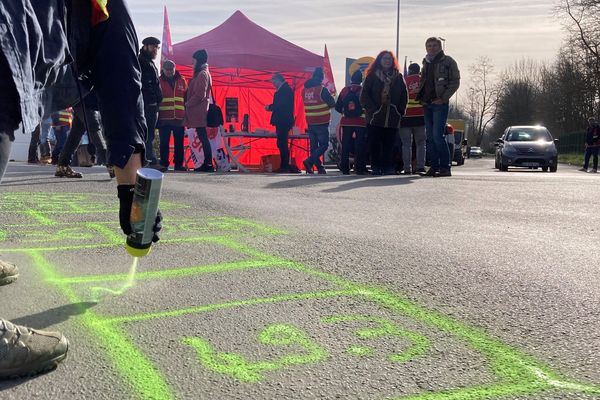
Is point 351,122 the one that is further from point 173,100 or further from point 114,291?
point 114,291

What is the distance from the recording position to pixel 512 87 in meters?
71.4

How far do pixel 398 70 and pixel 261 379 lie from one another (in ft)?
27.8

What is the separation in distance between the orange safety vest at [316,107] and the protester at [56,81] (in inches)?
390

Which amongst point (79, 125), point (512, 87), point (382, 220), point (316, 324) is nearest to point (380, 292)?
point (316, 324)

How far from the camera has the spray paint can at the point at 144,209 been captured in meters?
2.05

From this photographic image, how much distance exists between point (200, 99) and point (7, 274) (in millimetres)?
9053

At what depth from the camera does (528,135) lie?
57.3ft

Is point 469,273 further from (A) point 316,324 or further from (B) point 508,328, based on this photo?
(A) point 316,324

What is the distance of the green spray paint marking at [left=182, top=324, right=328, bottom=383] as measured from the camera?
162cm

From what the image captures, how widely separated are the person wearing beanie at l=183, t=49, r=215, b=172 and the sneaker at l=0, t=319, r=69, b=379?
979 cm

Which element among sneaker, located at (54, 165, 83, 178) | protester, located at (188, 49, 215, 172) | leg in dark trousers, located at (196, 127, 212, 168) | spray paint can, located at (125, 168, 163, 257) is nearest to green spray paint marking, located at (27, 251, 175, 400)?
spray paint can, located at (125, 168, 163, 257)

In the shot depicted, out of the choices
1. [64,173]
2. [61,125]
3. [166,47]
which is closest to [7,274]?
[64,173]

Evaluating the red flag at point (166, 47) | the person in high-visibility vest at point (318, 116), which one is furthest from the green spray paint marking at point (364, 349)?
the red flag at point (166, 47)

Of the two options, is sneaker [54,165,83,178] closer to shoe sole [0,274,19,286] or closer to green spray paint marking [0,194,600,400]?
Result: green spray paint marking [0,194,600,400]
